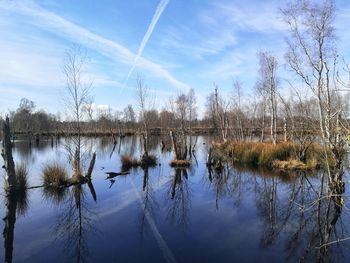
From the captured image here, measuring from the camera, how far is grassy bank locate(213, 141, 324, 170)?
19.1 metres

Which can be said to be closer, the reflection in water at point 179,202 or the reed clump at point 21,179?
the reflection in water at point 179,202

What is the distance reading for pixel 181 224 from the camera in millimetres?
9516

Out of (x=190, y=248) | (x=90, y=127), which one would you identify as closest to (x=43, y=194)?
(x=190, y=248)

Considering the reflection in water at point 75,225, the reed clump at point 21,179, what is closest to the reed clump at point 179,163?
the reflection in water at point 75,225

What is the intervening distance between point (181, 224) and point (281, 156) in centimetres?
1326

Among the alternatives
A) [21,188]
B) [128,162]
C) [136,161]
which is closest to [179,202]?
[21,188]

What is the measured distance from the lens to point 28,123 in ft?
251

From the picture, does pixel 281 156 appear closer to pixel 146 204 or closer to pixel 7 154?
pixel 146 204

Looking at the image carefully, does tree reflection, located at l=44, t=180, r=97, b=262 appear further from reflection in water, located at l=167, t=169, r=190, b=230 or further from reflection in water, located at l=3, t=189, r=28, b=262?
reflection in water, located at l=167, t=169, r=190, b=230

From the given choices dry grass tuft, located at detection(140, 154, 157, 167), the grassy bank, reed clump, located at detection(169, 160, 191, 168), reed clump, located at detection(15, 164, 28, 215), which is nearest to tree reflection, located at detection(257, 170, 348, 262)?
the grassy bank

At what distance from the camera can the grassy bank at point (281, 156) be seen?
1908 centimetres

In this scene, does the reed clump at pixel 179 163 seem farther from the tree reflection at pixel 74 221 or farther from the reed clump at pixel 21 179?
the reed clump at pixel 21 179

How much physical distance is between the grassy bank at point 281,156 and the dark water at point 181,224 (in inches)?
131

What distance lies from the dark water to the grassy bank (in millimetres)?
3339
